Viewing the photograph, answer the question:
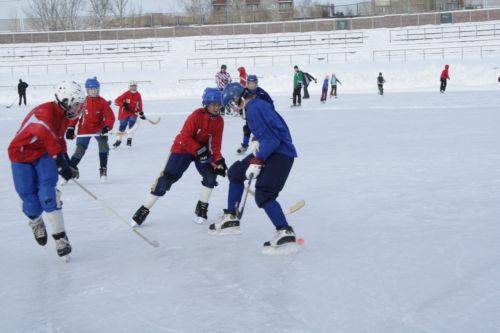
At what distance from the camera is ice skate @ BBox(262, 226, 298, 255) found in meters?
4.63

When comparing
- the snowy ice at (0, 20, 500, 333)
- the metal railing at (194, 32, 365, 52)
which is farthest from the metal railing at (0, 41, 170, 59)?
the snowy ice at (0, 20, 500, 333)

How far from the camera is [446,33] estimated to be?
41000 mm

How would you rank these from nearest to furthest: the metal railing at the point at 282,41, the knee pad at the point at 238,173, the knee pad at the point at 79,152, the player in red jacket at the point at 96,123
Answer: the knee pad at the point at 238,173
the player in red jacket at the point at 96,123
the knee pad at the point at 79,152
the metal railing at the point at 282,41

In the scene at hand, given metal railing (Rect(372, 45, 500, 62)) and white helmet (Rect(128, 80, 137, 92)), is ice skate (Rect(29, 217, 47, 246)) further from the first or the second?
metal railing (Rect(372, 45, 500, 62))

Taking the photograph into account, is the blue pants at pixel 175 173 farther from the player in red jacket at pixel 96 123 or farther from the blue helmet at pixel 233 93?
the player in red jacket at pixel 96 123

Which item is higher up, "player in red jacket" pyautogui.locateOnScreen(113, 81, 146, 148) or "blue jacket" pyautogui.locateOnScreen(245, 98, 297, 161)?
"player in red jacket" pyautogui.locateOnScreen(113, 81, 146, 148)

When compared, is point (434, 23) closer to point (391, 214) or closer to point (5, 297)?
point (391, 214)

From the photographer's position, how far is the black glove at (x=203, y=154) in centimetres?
559

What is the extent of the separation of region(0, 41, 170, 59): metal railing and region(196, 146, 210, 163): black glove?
38929mm

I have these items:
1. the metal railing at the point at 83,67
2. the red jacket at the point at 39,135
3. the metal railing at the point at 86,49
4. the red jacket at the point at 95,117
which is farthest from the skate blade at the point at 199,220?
the metal railing at the point at 86,49

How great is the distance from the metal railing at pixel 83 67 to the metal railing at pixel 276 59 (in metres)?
2.84

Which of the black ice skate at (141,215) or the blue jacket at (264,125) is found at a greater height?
the blue jacket at (264,125)

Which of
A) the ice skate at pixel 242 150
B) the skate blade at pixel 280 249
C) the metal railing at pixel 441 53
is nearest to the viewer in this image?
the skate blade at pixel 280 249

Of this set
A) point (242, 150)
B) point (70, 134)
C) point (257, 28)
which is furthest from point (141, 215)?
point (257, 28)
